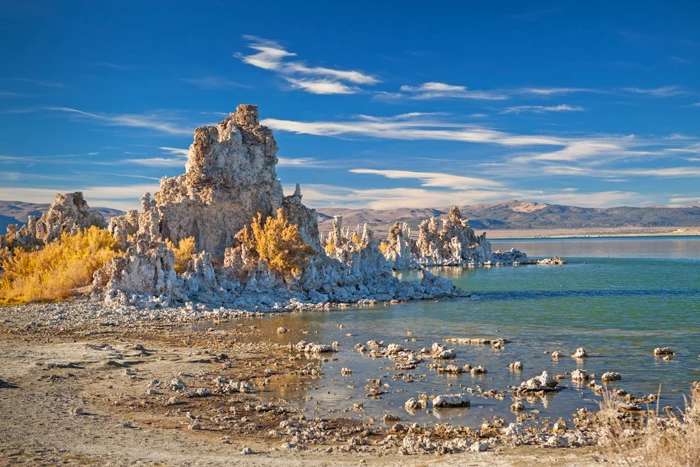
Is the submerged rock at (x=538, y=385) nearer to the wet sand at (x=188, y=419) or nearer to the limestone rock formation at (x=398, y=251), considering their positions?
the wet sand at (x=188, y=419)

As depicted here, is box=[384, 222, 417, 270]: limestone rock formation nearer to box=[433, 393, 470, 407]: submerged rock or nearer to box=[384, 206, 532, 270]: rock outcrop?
box=[384, 206, 532, 270]: rock outcrop

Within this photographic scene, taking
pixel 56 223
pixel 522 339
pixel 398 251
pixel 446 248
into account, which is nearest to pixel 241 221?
pixel 56 223

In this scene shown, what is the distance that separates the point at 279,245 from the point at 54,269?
1381 cm

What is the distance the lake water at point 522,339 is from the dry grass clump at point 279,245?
6769 millimetres

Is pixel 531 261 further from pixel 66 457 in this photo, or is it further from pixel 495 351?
pixel 66 457

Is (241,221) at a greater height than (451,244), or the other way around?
(241,221)

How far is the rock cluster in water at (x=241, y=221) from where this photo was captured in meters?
40.6

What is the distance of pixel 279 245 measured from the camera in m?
41.6

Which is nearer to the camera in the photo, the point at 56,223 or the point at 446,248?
the point at 56,223

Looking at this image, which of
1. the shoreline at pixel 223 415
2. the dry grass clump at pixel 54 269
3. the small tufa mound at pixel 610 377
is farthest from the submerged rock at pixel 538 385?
the dry grass clump at pixel 54 269

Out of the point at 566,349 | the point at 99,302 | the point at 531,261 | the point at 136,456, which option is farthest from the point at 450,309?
the point at 531,261

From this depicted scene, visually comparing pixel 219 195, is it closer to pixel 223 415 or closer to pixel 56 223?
pixel 56 223

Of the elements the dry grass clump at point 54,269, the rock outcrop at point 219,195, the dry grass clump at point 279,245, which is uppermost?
the rock outcrop at point 219,195

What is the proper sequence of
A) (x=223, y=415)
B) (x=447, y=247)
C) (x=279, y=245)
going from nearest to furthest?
(x=223, y=415)
(x=279, y=245)
(x=447, y=247)
